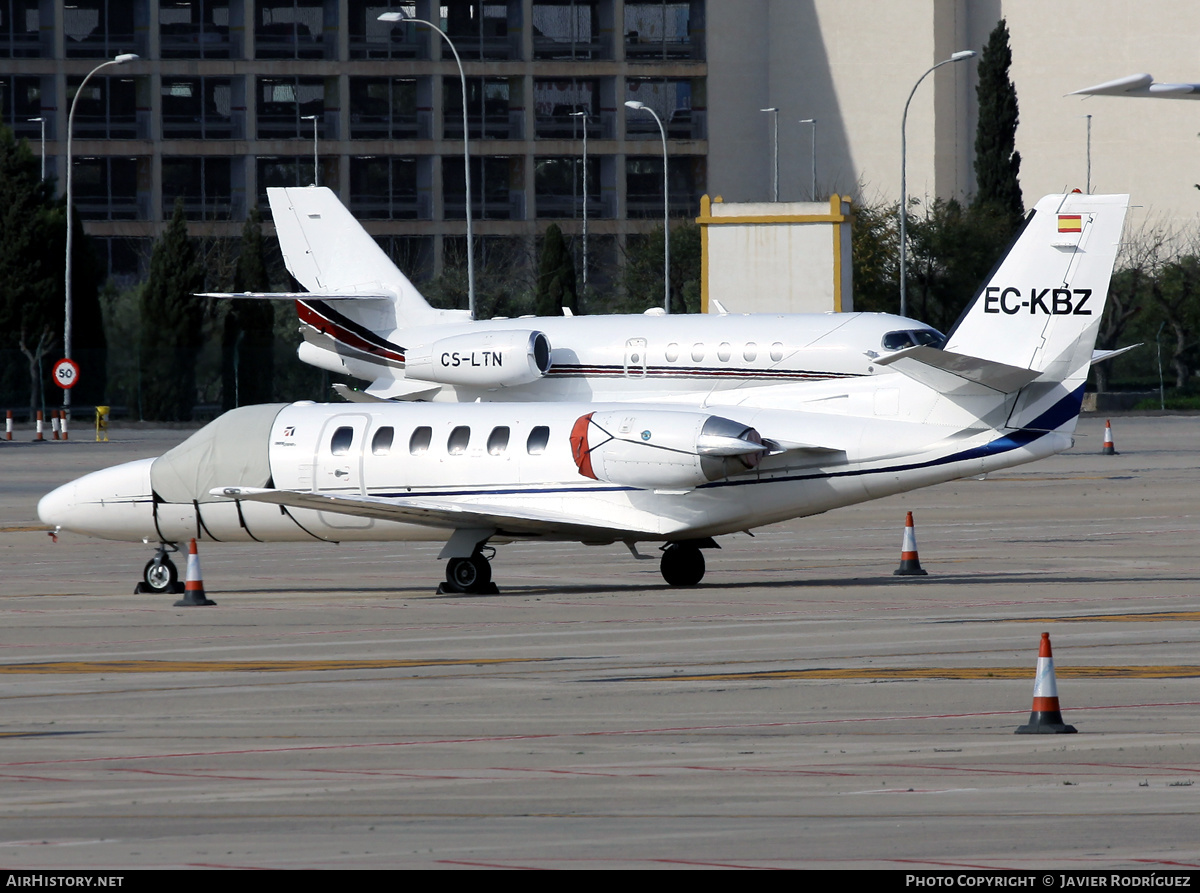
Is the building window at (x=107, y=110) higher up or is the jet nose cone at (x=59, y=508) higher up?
the building window at (x=107, y=110)

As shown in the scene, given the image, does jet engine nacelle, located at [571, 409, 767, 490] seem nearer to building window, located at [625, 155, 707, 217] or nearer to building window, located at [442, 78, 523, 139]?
building window, located at [442, 78, 523, 139]

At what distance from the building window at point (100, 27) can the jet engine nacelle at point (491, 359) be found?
70965mm

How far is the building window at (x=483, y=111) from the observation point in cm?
10750

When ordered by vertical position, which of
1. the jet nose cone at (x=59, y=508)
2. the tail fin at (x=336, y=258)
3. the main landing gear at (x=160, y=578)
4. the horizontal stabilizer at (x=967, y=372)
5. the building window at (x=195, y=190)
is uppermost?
the building window at (x=195, y=190)

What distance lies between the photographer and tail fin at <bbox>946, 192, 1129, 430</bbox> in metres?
23.5

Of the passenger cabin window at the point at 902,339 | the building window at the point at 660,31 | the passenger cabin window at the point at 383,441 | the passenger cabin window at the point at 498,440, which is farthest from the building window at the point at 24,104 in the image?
the passenger cabin window at the point at 498,440

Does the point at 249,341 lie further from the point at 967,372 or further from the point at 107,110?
the point at 967,372

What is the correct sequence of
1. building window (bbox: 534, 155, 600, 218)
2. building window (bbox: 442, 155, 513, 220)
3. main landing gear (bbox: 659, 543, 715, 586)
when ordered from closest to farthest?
main landing gear (bbox: 659, 543, 715, 586)
building window (bbox: 442, 155, 513, 220)
building window (bbox: 534, 155, 600, 218)

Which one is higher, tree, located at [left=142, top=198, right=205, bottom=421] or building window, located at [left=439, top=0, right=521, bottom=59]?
building window, located at [left=439, top=0, right=521, bottom=59]

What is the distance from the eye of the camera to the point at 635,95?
110 meters

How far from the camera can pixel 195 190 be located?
106 metres

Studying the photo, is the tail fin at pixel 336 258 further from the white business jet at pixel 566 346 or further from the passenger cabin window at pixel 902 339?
the passenger cabin window at pixel 902 339

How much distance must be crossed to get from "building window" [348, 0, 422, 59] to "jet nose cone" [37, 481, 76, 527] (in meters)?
84.3

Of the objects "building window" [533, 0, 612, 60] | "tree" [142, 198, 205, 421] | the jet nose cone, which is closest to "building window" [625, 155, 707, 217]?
"building window" [533, 0, 612, 60]
